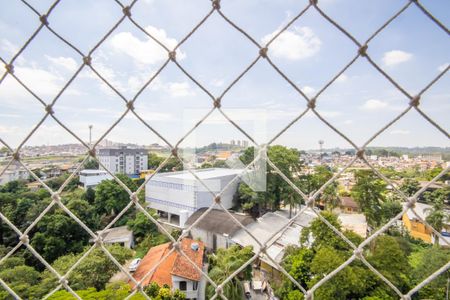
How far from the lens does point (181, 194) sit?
809 cm

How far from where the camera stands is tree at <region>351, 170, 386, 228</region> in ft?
21.0

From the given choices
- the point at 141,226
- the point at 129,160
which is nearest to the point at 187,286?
the point at 141,226

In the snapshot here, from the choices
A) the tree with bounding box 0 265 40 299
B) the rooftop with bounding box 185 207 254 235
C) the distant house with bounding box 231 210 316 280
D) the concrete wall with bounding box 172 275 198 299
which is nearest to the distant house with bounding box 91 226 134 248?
the rooftop with bounding box 185 207 254 235

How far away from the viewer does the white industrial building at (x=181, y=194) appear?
7.67m

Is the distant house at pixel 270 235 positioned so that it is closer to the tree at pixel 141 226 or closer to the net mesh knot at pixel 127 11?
the tree at pixel 141 226

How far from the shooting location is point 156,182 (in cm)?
Answer: 871

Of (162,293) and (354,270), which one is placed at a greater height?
(354,270)

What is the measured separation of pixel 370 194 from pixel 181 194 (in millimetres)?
5362

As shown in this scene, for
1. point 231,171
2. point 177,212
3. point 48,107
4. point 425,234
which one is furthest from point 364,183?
point 48,107

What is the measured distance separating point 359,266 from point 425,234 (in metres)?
6.07

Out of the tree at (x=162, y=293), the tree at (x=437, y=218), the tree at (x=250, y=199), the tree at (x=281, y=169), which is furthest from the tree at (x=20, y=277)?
the tree at (x=437, y=218)

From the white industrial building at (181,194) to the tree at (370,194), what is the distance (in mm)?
3174

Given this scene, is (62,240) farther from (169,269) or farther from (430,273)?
(430,273)

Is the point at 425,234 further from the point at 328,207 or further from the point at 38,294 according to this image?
the point at 38,294
